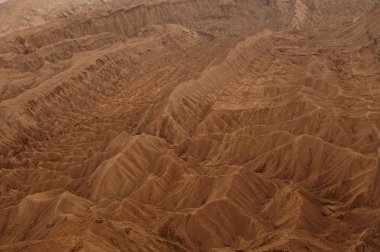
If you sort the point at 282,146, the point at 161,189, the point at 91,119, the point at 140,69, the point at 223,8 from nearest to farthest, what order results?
the point at 161,189 < the point at 282,146 < the point at 91,119 < the point at 140,69 < the point at 223,8

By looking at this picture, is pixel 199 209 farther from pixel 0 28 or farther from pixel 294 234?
pixel 0 28

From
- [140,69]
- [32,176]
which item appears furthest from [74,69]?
[32,176]

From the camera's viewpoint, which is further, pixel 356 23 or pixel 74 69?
pixel 356 23

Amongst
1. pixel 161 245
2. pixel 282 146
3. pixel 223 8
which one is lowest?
pixel 223 8

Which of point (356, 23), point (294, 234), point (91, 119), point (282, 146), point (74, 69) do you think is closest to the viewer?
point (294, 234)

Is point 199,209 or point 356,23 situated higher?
point 199,209

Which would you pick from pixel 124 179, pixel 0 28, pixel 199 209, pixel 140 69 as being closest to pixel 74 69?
pixel 140 69
